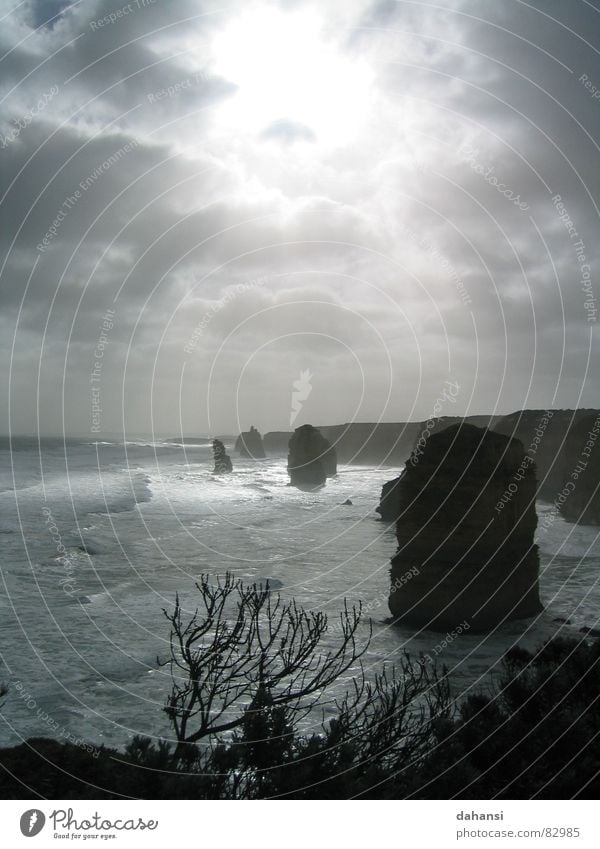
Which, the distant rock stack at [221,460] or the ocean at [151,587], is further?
the distant rock stack at [221,460]

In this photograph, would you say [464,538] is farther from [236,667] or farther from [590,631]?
[236,667]

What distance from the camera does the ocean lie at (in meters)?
16.4

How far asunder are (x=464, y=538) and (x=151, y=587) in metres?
15.5

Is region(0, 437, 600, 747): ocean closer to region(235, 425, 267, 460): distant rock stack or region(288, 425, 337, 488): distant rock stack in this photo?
region(288, 425, 337, 488): distant rock stack

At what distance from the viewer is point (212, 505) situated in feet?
207

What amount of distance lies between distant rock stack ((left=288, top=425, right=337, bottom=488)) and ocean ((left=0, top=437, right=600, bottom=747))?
30.4m

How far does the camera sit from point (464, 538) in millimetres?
22844

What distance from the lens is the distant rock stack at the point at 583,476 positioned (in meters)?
58.1

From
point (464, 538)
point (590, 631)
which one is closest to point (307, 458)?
point (464, 538)

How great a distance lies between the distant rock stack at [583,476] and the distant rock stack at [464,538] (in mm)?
37424

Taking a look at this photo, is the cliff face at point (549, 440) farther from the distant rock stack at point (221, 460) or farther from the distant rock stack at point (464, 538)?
the distant rock stack at point (221, 460)

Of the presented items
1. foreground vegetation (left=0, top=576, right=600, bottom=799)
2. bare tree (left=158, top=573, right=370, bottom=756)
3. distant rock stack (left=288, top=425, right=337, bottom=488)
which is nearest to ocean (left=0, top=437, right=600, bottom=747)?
bare tree (left=158, top=573, right=370, bottom=756)

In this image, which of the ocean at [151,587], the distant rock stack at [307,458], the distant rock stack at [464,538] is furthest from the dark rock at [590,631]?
the distant rock stack at [307,458]

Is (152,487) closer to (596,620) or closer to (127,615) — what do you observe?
(127,615)
